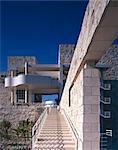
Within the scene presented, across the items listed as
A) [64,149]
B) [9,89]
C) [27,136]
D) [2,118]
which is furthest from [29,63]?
[64,149]

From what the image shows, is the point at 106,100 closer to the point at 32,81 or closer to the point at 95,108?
the point at 32,81

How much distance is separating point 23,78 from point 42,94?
1011 centimetres

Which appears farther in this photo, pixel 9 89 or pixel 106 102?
pixel 9 89

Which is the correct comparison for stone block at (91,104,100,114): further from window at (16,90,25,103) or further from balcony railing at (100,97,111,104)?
window at (16,90,25,103)

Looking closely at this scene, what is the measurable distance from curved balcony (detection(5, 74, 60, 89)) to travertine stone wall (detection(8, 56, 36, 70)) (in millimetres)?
3726

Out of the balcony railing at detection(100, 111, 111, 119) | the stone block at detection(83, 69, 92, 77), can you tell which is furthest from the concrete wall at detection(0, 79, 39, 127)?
the stone block at detection(83, 69, 92, 77)

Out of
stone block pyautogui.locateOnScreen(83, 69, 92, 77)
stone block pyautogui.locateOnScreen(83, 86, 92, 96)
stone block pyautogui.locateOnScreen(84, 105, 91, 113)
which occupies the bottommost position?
stone block pyautogui.locateOnScreen(84, 105, 91, 113)

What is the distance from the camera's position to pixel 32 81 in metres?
34.3

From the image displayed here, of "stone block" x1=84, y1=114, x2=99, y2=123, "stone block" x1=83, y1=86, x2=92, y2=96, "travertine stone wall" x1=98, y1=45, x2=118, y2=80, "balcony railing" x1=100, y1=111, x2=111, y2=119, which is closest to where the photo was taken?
"stone block" x1=84, y1=114, x2=99, y2=123

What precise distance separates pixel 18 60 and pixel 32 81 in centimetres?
633

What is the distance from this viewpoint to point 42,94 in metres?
43.6

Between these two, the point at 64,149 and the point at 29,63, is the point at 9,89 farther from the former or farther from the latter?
the point at 64,149

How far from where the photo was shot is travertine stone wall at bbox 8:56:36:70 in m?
38.6

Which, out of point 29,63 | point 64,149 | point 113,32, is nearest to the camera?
point 113,32
